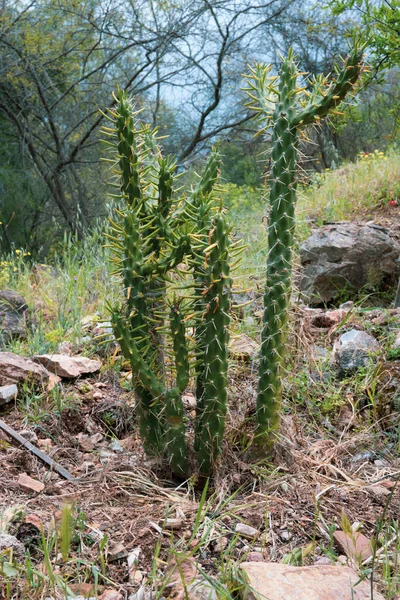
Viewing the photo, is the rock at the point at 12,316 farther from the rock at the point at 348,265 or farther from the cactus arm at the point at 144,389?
the rock at the point at 348,265

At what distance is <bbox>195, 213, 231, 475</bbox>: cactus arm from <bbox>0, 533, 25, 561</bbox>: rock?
0.72 metres

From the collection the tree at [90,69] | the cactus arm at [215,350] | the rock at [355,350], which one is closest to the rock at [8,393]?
the cactus arm at [215,350]

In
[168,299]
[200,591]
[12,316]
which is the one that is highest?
[168,299]

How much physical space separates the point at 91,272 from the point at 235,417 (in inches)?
111

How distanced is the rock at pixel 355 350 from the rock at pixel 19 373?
1.56 metres

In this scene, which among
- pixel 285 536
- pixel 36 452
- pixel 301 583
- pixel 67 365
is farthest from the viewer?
pixel 67 365

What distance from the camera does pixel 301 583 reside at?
1627mm

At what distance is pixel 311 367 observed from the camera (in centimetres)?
324

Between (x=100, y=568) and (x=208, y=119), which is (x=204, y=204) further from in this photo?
(x=208, y=119)

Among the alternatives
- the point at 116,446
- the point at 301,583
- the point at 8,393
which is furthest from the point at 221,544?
the point at 8,393

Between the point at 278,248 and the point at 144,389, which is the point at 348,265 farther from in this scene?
the point at 144,389

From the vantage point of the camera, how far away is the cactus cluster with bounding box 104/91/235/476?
2076mm

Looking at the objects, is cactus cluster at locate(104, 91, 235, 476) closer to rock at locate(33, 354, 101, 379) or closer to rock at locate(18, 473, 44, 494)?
rock at locate(18, 473, 44, 494)

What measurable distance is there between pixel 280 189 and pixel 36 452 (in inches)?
58.2
